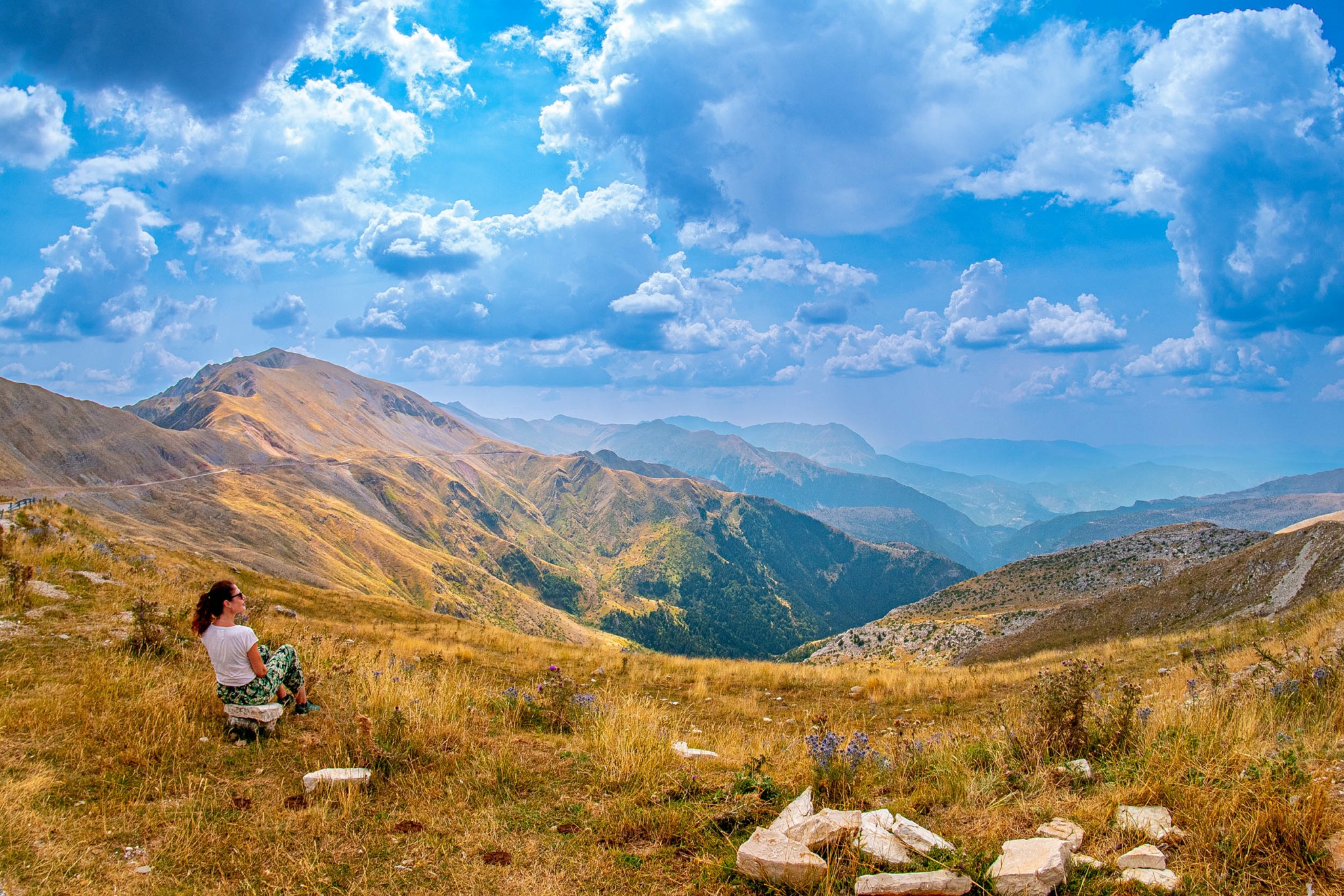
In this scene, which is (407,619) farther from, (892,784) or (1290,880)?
(1290,880)

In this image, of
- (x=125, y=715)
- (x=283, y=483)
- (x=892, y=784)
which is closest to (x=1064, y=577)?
(x=892, y=784)

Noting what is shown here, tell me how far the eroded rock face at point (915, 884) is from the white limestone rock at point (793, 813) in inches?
32.8

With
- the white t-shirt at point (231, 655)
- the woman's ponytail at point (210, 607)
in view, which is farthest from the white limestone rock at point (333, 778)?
the woman's ponytail at point (210, 607)

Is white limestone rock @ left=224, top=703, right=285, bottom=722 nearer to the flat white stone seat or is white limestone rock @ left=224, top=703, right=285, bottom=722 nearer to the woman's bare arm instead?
the flat white stone seat

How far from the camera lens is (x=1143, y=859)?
4129 mm

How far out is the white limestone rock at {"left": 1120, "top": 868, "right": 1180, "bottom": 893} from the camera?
3912 millimetres

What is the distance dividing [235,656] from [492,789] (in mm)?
3950

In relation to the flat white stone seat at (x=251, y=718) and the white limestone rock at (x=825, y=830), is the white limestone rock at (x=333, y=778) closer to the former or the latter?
the flat white stone seat at (x=251, y=718)

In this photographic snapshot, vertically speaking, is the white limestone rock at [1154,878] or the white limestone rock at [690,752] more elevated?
the white limestone rock at [1154,878]

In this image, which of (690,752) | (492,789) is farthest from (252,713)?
(690,752)

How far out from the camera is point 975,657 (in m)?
38.3

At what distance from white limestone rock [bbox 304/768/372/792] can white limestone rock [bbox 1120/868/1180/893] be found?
21.0 ft

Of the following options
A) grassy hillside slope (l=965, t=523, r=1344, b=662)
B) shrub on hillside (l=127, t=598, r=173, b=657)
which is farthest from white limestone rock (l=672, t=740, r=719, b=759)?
grassy hillside slope (l=965, t=523, r=1344, b=662)

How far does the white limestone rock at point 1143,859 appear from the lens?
161 inches
